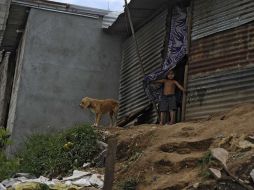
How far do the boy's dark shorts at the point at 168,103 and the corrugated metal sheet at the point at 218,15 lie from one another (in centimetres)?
137

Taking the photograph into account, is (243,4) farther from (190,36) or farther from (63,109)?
(63,109)

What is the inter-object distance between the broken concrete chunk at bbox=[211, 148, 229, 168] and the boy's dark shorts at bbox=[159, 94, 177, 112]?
419 cm

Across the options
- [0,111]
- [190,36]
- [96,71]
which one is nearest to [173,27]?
[190,36]

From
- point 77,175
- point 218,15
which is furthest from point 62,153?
point 218,15

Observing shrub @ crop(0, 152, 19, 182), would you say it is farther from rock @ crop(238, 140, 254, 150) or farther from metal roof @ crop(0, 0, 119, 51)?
metal roof @ crop(0, 0, 119, 51)

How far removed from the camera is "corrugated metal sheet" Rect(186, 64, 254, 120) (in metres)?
8.95

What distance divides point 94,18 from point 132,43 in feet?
4.45

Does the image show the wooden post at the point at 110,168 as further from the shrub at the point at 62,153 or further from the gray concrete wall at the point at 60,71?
the gray concrete wall at the point at 60,71

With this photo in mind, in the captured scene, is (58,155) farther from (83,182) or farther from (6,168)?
(83,182)

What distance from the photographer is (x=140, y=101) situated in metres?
12.9

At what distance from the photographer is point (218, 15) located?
10117 mm

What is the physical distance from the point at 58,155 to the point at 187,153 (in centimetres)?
285

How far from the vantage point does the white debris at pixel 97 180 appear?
25.0 feet

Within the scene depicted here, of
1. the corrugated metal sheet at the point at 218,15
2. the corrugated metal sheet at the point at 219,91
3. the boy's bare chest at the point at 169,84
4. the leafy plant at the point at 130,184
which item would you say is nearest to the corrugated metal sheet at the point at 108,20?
the corrugated metal sheet at the point at 218,15
